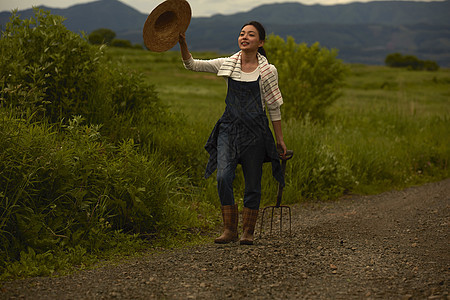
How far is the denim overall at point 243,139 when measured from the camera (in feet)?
16.9

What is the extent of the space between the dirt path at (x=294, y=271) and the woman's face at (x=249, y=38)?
82.9 inches

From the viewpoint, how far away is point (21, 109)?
644cm

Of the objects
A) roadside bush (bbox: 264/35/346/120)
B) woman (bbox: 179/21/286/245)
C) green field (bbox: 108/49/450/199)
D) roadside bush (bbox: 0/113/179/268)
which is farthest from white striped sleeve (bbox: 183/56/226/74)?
roadside bush (bbox: 264/35/346/120)

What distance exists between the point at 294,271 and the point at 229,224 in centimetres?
107

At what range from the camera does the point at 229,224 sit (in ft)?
17.6

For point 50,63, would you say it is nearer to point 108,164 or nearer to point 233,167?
point 108,164

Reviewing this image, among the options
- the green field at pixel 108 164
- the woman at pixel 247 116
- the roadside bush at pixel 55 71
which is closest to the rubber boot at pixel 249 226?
the woman at pixel 247 116

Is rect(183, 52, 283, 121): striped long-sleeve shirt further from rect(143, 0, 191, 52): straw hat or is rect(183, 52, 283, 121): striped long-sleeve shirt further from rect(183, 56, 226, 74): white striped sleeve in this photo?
rect(143, 0, 191, 52): straw hat

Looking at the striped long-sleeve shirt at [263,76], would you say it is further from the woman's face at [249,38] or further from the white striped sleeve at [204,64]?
the woman's face at [249,38]

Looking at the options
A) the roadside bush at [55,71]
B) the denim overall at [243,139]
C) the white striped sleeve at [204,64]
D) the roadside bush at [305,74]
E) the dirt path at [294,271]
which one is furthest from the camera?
the roadside bush at [305,74]

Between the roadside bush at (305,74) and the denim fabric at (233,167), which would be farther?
the roadside bush at (305,74)

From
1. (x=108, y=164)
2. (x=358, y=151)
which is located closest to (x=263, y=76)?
(x=108, y=164)

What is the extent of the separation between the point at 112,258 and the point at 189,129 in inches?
152

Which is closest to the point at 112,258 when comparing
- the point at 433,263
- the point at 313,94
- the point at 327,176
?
the point at 433,263
